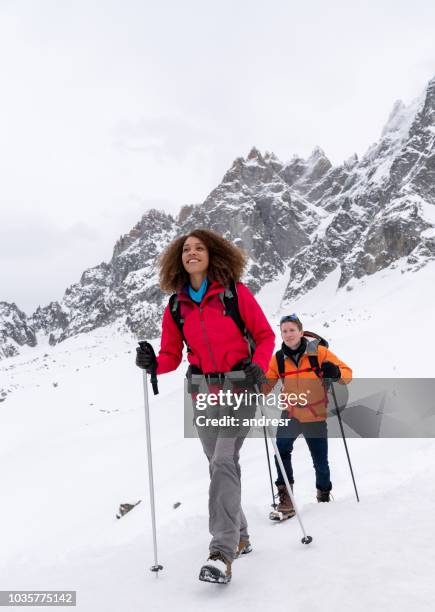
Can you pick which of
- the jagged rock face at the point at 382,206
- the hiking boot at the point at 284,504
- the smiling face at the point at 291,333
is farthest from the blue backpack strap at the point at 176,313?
the jagged rock face at the point at 382,206

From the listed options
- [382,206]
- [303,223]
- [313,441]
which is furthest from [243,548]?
[303,223]

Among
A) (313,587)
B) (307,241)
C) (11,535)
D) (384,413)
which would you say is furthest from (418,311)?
(307,241)

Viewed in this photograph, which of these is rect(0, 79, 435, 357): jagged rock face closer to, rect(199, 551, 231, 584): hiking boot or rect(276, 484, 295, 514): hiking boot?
rect(276, 484, 295, 514): hiking boot

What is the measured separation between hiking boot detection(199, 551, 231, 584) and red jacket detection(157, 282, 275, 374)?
1.33 metres

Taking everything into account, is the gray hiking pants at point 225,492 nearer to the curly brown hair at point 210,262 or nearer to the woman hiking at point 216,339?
the woman hiking at point 216,339

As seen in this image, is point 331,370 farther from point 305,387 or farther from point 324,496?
point 324,496

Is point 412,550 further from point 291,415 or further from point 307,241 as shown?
point 307,241

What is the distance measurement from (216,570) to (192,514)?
331 centimetres

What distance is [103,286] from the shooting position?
578 feet

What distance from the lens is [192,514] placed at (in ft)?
20.3

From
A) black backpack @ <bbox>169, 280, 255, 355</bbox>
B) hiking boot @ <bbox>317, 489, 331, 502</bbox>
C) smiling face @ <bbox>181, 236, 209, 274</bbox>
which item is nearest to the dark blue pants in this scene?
hiking boot @ <bbox>317, 489, 331, 502</bbox>

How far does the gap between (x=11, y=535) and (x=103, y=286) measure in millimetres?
173171

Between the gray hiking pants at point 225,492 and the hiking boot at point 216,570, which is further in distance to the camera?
the gray hiking pants at point 225,492

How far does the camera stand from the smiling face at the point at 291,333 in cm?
488
